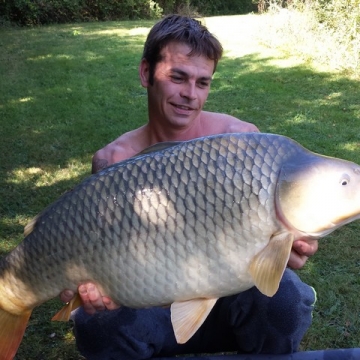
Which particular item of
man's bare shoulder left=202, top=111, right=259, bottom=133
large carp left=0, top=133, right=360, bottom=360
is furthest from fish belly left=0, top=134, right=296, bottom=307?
man's bare shoulder left=202, top=111, right=259, bottom=133

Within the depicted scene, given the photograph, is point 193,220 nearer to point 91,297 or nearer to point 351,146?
point 91,297

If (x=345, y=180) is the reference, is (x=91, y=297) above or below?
below

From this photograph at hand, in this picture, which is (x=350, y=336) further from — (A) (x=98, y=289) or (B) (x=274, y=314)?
(A) (x=98, y=289)

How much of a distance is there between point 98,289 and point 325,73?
6189 millimetres

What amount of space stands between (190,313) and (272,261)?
0.84 ft

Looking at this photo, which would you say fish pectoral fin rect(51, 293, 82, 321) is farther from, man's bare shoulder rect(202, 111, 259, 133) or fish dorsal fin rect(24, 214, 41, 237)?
man's bare shoulder rect(202, 111, 259, 133)

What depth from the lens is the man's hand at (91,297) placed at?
4.48 feet

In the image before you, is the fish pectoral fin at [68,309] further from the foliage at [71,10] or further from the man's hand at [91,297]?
the foliage at [71,10]


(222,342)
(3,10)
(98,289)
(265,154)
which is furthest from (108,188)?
(3,10)

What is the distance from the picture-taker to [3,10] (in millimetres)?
14289

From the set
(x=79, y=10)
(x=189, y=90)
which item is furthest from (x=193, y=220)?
(x=79, y=10)

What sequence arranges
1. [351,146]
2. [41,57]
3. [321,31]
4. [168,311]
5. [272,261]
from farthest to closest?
1. [41,57]
2. [321,31]
3. [351,146]
4. [168,311]
5. [272,261]

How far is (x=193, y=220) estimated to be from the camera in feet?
4.02

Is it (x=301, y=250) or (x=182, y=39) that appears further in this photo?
(x=182, y=39)
